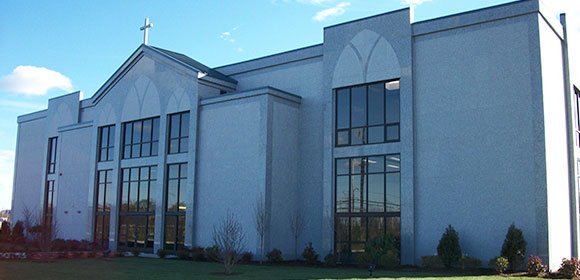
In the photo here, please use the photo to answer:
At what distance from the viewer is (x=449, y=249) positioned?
2161cm

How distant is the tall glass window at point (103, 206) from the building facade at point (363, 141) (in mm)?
121

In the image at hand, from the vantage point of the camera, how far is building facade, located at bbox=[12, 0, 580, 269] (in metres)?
22.0

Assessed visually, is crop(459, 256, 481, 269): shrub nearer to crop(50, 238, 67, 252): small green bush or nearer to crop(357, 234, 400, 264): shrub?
crop(357, 234, 400, 264): shrub

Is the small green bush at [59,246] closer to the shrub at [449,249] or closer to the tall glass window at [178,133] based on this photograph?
the tall glass window at [178,133]

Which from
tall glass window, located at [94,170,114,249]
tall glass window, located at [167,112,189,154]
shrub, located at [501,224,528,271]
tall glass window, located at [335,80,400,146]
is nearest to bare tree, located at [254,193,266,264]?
tall glass window, located at [335,80,400,146]

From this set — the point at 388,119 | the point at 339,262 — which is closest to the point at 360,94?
the point at 388,119

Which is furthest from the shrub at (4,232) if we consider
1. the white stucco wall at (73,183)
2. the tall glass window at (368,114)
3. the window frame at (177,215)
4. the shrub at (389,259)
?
the shrub at (389,259)

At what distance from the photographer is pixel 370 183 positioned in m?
25.3

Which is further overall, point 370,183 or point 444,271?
point 370,183

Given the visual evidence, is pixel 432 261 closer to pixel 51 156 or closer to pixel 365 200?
pixel 365 200

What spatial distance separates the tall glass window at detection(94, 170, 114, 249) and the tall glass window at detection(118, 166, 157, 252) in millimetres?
1328

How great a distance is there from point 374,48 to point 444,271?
10646 mm

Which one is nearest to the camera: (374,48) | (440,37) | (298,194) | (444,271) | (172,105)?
(444,271)

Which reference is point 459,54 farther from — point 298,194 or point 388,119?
point 298,194
